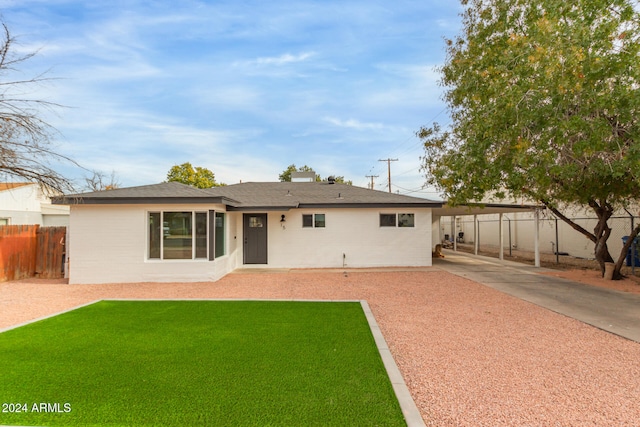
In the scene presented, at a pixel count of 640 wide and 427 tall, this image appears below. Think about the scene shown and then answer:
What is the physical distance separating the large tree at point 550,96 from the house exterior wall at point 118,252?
25.5 feet

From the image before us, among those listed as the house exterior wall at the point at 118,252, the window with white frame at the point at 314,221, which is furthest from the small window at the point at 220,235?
the window with white frame at the point at 314,221

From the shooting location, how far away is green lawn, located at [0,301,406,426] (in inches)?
123

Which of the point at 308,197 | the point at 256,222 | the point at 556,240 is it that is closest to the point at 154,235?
the point at 256,222

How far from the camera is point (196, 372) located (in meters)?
4.02

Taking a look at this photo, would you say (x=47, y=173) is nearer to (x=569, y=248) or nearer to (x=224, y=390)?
(x=224, y=390)

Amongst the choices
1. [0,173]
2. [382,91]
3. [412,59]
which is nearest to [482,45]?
[412,59]

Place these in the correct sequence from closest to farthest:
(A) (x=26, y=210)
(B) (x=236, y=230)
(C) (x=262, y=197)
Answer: (B) (x=236, y=230) < (C) (x=262, y=197) < (A) (x=26, y=210)

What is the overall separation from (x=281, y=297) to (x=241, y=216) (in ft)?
20.5

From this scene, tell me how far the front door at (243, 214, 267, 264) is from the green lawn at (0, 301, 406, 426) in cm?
746

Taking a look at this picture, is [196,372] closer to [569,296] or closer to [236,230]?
[569,296]

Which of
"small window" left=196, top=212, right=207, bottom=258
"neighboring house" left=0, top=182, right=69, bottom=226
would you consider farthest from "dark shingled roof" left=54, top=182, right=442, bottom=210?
"neighboring house" left=0, top=182, right=69, bottom=226

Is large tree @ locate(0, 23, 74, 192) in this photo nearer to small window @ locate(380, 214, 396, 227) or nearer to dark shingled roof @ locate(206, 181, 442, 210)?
dark shingled roof @ locate(206, 181, 442, 210)

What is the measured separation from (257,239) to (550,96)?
35.1 ft

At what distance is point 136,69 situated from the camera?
1091cm
